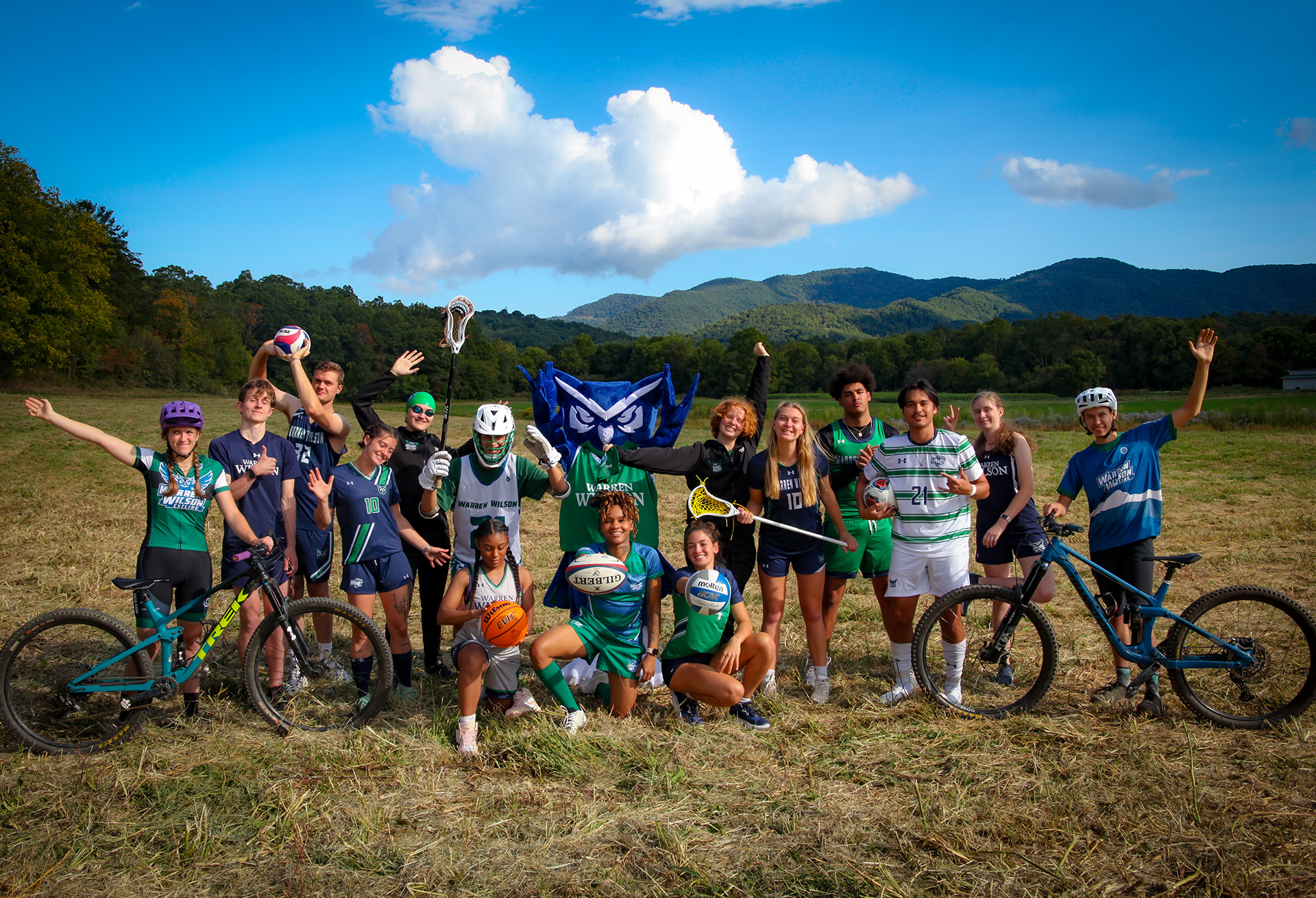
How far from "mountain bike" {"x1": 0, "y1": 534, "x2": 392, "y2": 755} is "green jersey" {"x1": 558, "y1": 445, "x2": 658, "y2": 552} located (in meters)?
1.38

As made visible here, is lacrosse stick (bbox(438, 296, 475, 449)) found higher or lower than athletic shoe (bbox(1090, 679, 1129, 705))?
higher

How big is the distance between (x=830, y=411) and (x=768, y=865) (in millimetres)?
43501

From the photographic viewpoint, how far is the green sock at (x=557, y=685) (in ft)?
14.3

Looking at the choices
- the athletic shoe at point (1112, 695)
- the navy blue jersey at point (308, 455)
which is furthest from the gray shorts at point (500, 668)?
the athletic shoe at point (1112, 695)

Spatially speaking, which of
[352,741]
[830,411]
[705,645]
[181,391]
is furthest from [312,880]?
[181,391]

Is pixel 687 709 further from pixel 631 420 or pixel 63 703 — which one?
pixel 63 703

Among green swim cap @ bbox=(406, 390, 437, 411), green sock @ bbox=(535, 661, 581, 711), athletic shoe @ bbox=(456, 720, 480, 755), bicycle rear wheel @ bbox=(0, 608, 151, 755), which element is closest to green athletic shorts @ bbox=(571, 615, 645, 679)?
green sock @ bbox=(535, 661, 581, 711)

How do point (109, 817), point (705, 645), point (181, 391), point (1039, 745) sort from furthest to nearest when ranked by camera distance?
point (181, 391) < point (705, 645) < point (1039, 745) < point (109, 817)

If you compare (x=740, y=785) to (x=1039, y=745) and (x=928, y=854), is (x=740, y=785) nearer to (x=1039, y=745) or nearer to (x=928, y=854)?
(x=928, y=854)

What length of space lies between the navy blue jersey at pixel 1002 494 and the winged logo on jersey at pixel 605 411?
85.4 inches

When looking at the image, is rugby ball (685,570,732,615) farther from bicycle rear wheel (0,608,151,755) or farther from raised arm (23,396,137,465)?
raised arm (23,396,137,465)

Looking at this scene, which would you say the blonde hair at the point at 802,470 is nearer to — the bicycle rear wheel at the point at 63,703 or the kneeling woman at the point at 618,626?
the kneeling woman at the point at 618,626

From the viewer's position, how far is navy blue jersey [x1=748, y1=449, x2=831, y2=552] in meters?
4.89

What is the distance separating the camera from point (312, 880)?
3104 mm
